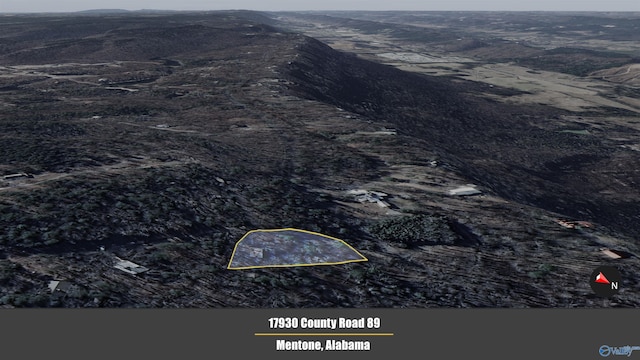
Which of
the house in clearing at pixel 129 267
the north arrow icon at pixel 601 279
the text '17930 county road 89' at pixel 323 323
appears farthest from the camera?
the north arrow icon at pixel 601 279

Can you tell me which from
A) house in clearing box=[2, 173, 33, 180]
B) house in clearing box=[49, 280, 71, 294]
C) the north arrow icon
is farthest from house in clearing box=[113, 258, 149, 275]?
the north arrow icon

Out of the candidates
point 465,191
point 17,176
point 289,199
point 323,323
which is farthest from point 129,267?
point 465,191

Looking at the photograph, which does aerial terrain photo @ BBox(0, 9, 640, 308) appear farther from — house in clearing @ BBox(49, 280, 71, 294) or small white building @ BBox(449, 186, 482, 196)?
small white building @ BBox(449, 186, 482, 196)

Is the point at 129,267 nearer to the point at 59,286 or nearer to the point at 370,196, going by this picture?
the point at 59,286

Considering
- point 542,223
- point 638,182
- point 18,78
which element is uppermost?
point 18,78

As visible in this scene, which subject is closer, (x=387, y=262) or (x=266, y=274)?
(x=266, y=274)

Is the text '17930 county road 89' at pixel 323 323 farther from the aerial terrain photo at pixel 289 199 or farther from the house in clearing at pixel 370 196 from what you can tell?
the house in clearing at pixel 370 196

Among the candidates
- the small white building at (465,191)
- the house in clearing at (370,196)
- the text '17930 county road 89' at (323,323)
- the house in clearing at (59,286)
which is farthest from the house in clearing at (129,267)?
the small white building at (465,191)

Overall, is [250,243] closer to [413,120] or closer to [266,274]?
[266,274]

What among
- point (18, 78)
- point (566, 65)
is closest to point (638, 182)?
point (18, 78)
